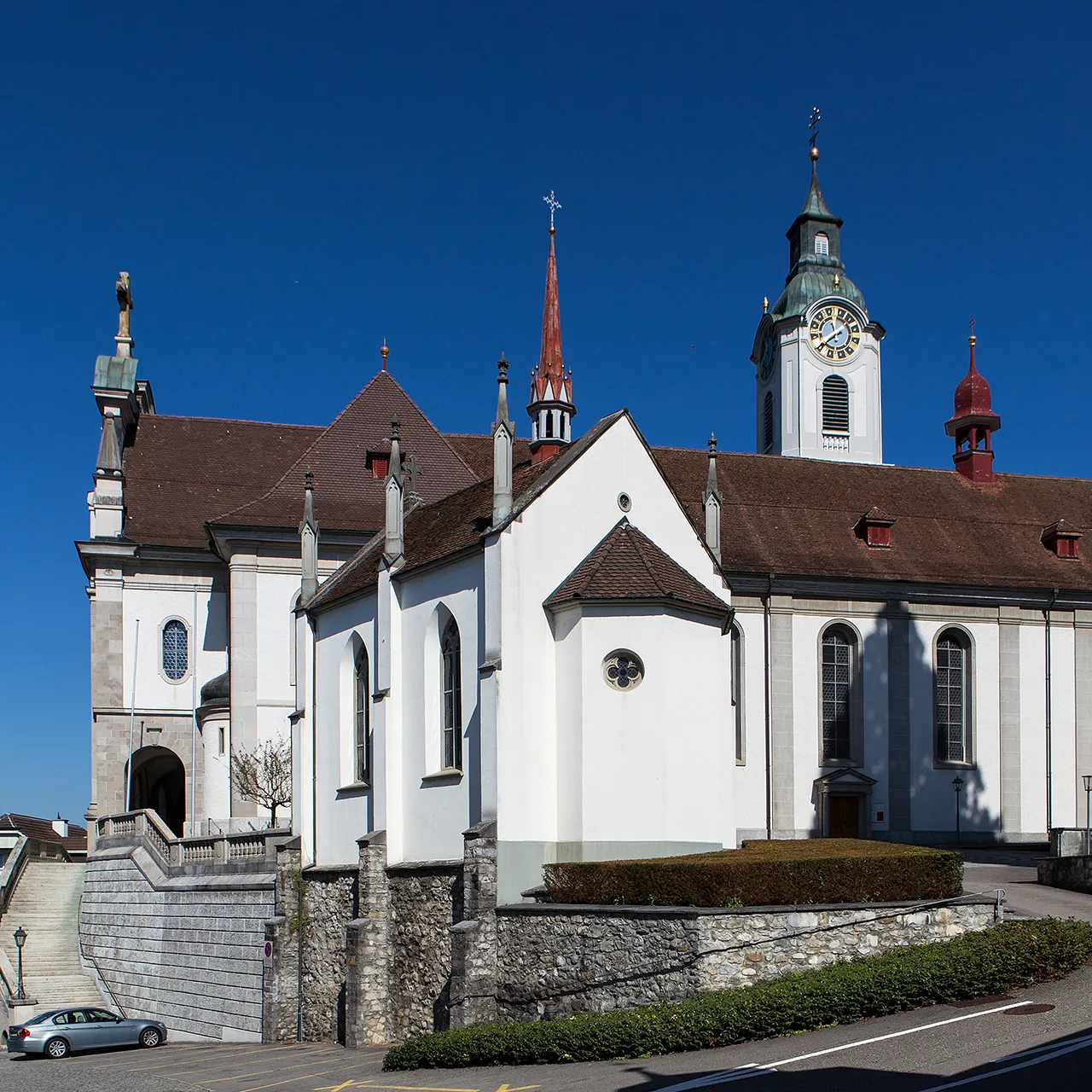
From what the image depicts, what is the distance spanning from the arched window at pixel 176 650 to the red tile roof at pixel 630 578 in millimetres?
21076

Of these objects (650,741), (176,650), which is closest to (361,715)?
(650,741)

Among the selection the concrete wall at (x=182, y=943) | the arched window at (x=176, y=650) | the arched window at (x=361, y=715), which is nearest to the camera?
the arched window at (x=361, y=715)

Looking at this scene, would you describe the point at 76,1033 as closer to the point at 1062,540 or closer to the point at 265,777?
the point at 265,777

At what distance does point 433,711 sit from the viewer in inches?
1061

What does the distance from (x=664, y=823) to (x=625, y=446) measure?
7.20m

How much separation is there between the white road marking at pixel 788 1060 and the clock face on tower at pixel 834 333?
4509cm

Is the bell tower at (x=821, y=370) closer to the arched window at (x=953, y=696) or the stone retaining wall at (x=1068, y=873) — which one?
the arched window at (x=953, y=696)

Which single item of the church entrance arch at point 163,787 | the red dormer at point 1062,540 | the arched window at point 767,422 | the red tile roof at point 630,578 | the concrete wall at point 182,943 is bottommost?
the concrete wall at point 182,943

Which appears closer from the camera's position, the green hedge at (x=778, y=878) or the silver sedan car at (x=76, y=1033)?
the green hedge at (x=778, y=878)

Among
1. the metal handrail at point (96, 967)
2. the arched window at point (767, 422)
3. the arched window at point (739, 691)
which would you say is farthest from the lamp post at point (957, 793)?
the arched window at point (767, 422)

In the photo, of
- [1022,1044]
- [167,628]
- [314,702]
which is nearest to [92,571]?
[167,628]

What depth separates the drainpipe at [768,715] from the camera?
3897 centimetres

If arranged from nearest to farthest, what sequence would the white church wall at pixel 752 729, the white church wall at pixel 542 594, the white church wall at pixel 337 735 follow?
1. the white church wall at pixel 542 594
2. the white church wall at pixel 337 735
3. the white church wall at pixel 752 729

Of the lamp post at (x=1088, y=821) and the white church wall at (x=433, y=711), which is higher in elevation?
the white church wall at (x=433, y=711)
